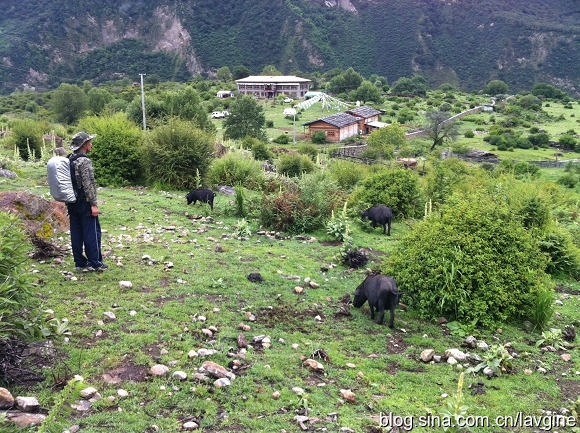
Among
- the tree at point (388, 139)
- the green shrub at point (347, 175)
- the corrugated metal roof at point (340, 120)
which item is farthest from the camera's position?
the corrugated metal roof at point (340, 120)

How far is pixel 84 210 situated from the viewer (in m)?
7.58

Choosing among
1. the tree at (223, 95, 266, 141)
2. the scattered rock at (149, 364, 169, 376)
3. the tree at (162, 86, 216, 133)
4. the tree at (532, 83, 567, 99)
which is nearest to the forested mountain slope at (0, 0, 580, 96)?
the tree at (532, 83, 567, 99)

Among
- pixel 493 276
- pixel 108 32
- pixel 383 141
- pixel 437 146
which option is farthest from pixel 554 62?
pixel 493 276

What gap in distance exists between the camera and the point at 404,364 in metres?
5.80

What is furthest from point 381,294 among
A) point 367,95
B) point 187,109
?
point 367,95

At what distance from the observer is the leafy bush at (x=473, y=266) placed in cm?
719

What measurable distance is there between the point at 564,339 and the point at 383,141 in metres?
45.0

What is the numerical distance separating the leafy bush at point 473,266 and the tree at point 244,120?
1736 inches

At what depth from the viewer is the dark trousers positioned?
7555 millimetres

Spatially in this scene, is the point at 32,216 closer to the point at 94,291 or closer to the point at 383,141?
the point at 94,291

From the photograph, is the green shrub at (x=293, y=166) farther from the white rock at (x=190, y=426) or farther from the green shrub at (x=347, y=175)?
the white rock at (x=190, y=426)

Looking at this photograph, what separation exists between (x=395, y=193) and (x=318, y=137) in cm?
4733

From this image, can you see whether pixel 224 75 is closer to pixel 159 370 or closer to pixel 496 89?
pixel 496 89

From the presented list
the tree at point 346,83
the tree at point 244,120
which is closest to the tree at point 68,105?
the tree at point 244,120
